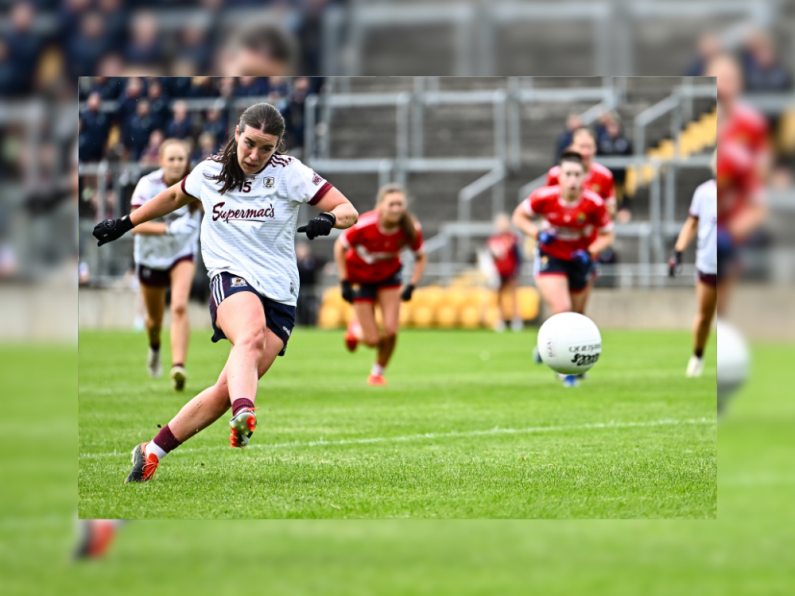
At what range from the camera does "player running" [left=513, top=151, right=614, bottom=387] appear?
19.4 feet

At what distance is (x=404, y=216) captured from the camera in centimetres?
629

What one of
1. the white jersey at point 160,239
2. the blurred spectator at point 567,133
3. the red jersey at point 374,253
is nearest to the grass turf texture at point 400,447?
the white jersey at point 160,239

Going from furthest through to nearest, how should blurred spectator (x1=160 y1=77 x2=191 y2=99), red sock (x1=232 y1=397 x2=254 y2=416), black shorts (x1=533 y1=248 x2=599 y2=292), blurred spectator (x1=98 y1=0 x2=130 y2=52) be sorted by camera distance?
blurred spectator (x1=98 y1=0 x2=130 y2=52)
black shorts (x1=533 y1=248 x2=599 y2=292)
blurred spectator (x1=160 y1=77 x2=191 y2=99)
red sock (x1=232 y1=397 x2=254 y2=416)

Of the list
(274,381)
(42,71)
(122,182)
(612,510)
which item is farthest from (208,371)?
(42,71)

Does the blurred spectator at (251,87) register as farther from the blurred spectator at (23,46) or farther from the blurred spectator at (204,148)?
the blurred spectator at (23,46)

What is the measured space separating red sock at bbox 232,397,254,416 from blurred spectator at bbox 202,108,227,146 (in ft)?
3.28

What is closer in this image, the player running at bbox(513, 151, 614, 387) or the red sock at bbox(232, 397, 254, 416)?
the red sock at bbox(232, 397, 254, 416)

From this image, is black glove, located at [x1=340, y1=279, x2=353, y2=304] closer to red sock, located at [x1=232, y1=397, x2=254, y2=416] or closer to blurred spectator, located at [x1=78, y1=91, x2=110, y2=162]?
red sock, located at [x1=232, y1=397, x2=254, y2=416]

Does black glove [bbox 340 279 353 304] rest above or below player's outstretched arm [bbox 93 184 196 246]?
below

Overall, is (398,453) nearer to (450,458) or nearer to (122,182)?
(450,458)

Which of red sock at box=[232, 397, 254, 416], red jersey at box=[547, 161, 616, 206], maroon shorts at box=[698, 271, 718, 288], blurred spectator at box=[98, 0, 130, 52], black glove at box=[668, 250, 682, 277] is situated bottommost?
red sock at box=[232, 397, 254, 416]

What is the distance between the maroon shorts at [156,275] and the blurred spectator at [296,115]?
0.61m

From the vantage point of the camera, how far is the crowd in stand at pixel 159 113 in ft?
18.0

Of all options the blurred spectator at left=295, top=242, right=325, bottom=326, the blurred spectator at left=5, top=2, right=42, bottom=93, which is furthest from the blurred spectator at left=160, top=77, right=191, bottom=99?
the blurred spectator at left=5, top=2, right=42, bottom=93
